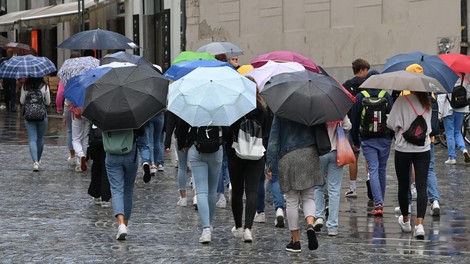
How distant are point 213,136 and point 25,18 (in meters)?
33.6

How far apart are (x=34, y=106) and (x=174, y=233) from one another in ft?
23.5

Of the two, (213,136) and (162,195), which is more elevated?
(213,136)

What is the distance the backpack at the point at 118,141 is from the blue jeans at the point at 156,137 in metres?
6.34

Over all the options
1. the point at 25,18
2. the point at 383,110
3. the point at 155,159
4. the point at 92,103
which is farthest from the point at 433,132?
the point at 25,18

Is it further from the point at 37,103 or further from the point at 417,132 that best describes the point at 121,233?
the point at 37,103

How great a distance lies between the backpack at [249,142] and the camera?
11750 mm

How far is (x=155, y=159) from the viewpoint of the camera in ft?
62.0

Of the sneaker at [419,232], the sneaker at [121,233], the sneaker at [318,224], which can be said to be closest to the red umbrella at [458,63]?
the sneaker at [318,224]

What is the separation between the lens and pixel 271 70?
44.8 feet

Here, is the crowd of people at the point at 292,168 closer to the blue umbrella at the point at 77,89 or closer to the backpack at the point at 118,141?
the backpack at the point at 118,141

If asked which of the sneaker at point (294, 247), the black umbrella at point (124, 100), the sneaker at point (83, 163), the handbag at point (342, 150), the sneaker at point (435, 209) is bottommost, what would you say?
the sneaker at point (83, 163)

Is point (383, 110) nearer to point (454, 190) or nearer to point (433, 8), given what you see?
point (454, 190)

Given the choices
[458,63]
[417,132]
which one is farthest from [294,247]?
[458,63]

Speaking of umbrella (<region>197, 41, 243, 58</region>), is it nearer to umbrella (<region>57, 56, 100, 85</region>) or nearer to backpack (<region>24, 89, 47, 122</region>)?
umbrella (<region>57, 56, 100, 85</region>)
